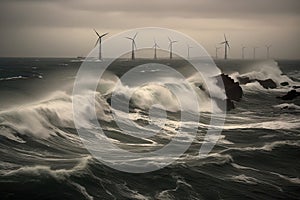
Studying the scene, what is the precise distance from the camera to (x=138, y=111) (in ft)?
105

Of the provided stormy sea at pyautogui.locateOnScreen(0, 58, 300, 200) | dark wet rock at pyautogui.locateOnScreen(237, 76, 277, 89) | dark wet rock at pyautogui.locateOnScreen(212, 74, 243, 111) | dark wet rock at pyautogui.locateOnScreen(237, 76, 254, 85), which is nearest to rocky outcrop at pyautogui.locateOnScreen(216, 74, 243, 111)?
dark wet rock at pyautogui.locateOnScreen(212, 74, 243, 111)

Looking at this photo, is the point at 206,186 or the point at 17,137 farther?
the point at 17,137

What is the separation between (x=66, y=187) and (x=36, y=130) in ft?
25.2

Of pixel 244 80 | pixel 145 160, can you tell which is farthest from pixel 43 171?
pixel 244 80

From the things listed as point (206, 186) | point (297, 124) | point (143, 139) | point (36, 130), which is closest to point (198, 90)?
point (297, 124)

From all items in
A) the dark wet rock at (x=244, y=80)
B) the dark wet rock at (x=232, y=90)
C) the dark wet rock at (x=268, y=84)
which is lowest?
the dark wet rock at (x=268, y=84)

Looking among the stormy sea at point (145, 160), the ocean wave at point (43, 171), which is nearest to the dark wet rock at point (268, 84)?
the stormy sea at point (145, 160)

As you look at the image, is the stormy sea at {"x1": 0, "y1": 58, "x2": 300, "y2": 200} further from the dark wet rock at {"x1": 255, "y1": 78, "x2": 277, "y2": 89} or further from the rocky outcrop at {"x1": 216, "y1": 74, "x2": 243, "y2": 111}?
the dark wet rock at {"x1": 255, "y1": 78, "x2": 277, "y2": 89}

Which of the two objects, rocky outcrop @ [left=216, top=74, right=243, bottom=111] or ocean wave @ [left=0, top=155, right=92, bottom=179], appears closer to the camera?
ocean wave @ [left=0, top=155, right=92, bottom=179]

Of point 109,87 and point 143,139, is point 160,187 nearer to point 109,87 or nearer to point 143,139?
point 143,139

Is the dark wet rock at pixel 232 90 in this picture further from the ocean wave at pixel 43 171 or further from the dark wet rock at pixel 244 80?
the ocean wave at pixel 43 171

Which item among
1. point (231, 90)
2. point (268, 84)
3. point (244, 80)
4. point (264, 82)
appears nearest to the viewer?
point (231, 90)

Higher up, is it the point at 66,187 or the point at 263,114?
the point at 66,187

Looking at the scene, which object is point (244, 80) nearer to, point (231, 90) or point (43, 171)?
point (231, 90)
